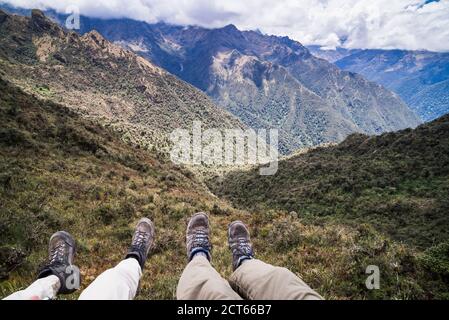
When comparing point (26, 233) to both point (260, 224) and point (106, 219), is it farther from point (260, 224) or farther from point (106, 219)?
point (260, 224)

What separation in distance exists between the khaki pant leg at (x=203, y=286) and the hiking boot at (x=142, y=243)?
140 centimetres

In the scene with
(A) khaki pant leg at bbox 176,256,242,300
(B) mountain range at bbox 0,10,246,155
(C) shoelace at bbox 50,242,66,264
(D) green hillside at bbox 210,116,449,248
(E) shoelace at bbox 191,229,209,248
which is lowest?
(A) khaki pant leg at bbox 176,256,242,300

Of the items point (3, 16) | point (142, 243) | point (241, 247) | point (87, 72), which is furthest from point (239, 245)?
point (3, 16)

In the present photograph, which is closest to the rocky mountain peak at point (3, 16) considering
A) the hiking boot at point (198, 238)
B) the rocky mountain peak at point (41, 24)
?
the rocky mountain peak at point (41, 24)

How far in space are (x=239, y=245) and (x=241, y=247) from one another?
4.9 inches

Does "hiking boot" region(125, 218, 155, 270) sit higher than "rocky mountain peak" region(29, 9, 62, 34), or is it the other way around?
"rocky mountain peak" region(29, 9, 62, 34)

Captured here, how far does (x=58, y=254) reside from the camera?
5566 millimetres

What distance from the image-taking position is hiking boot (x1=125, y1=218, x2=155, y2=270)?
5496mm

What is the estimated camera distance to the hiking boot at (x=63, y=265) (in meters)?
4.76

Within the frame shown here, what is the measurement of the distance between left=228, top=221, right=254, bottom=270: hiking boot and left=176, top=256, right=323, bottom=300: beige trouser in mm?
941

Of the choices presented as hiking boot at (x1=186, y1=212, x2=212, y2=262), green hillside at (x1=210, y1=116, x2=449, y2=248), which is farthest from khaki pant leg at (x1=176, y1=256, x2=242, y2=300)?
green hillside at (x1=210, y1=116, x2=449, y2=248)

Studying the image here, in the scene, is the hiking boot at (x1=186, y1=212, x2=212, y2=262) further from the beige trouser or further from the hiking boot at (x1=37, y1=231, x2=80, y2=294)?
the hiking boot at (x1=37, y1=231, x2=80, y2=294)

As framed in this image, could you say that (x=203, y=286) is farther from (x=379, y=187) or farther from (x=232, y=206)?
(x=379, y=187)
